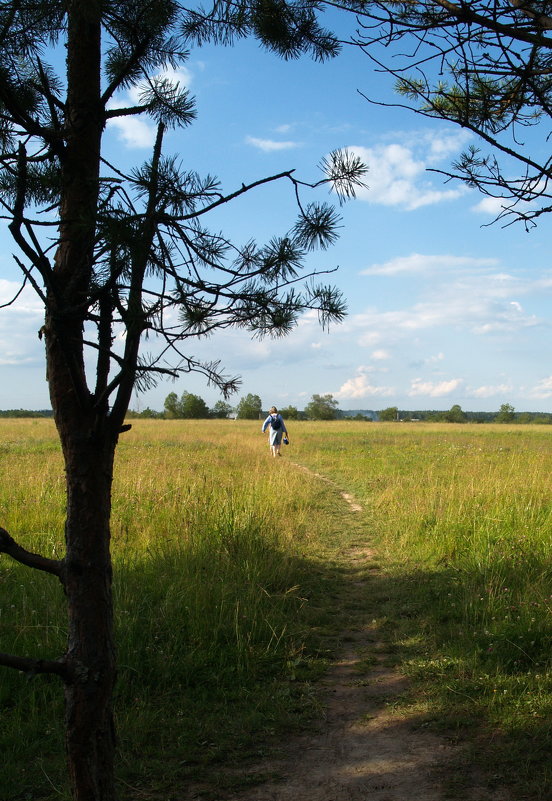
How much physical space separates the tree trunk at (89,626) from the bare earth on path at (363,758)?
51.0 inches

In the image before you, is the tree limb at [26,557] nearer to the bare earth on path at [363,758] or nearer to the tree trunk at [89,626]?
the tree trunk at [89,626]

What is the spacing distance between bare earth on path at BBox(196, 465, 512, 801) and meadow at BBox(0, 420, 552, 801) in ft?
0.33

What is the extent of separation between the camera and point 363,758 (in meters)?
3.53

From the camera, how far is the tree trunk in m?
2.23

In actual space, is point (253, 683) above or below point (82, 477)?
below

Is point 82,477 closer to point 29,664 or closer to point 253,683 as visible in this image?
point 29,664

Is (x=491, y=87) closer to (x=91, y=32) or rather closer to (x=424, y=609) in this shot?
(x=91, y=32)

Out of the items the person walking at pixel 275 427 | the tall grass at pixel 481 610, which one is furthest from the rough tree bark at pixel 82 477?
the person walking at pixel 275 427

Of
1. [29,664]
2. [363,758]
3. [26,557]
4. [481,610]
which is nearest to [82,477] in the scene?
[26,557]

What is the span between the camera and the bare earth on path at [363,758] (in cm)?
320

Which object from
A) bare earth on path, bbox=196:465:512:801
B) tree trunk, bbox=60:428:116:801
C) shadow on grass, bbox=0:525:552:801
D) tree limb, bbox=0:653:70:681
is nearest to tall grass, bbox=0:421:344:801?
shadow on grass, bbox=0:525:552:801

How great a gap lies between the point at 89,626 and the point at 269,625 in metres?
2.88

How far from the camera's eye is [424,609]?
5.74 m

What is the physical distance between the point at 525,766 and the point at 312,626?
7.87 feet
